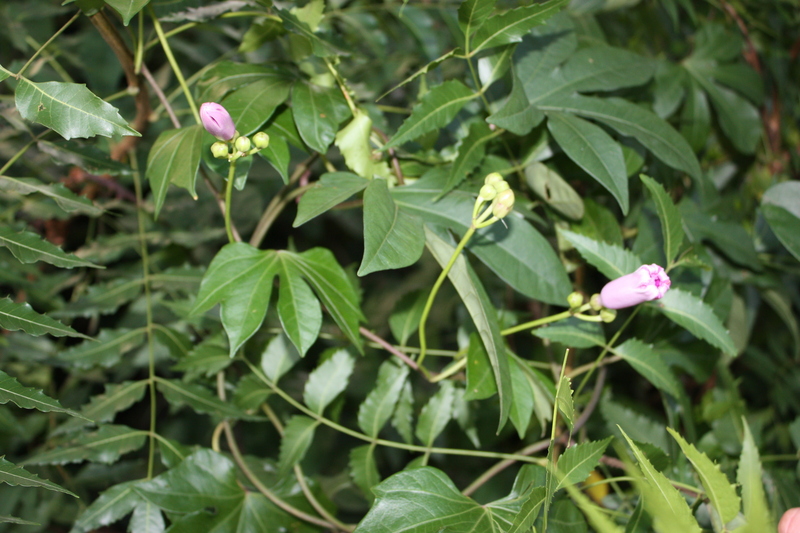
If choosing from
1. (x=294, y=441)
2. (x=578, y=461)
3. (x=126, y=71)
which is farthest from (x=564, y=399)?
(x=126, y=71)

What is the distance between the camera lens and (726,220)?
3.09ft

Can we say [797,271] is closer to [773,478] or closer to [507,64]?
[773,478]

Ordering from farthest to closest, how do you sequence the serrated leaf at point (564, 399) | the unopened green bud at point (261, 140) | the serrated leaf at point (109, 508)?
the serrated leaf at point (109, 508) < the unopened green bud at point (261, 140) < the serrated leaf at point (564, 399)

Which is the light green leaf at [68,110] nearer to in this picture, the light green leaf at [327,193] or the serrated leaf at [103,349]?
the light green leaf at [327,193]

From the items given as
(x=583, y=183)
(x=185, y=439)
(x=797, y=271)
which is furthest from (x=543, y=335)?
(x=185, y=439)

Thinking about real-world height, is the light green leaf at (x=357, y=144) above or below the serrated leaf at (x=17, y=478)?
above

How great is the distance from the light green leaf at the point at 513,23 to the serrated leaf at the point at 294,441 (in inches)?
19.4

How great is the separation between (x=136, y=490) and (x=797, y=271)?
3.28 feet

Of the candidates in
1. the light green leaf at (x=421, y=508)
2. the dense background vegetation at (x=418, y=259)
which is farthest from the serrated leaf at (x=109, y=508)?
the light green leaf at (x=421, y=508)

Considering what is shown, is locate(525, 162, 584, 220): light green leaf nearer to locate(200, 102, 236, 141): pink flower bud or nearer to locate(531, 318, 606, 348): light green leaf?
locate(531, 318, 606, 348): light green leaf

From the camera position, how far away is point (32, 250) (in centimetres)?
59

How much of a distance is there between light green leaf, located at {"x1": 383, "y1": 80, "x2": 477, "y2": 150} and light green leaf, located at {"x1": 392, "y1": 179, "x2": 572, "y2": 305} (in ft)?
0.24

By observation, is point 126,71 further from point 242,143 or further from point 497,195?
point 497,195

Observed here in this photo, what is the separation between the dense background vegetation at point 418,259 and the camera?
1.86ft
